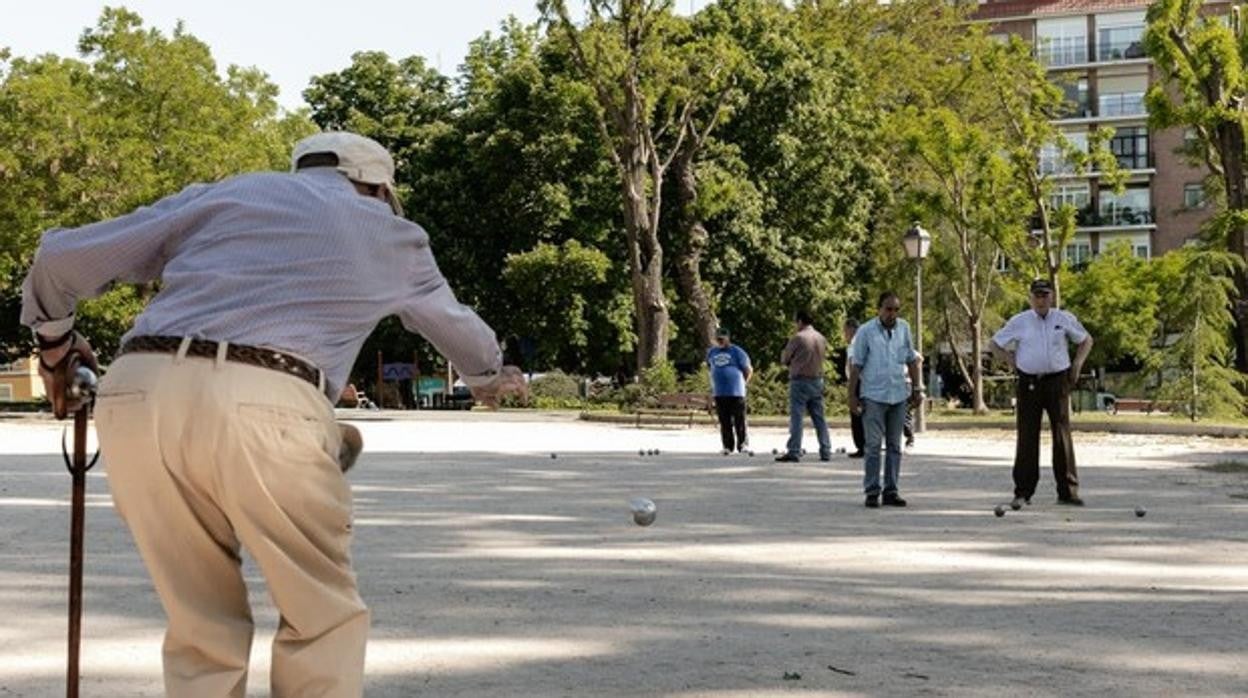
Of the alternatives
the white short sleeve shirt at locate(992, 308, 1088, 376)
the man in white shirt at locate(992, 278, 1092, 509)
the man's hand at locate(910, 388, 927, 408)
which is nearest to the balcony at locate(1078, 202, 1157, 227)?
the man's hand at locate(910, 388, 927, 408)

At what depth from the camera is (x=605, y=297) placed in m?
56.2

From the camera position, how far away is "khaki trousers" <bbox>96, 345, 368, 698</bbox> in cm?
450

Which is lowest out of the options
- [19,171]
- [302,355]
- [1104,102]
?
[302,355]

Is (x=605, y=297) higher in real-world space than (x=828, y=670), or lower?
higher

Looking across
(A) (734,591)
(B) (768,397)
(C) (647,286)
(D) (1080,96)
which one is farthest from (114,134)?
(D) (1080,96)

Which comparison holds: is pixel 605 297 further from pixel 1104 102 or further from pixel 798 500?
pixel 1104 102

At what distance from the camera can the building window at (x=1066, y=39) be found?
100875mm

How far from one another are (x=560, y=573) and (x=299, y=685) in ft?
21.1

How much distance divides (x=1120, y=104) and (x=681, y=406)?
215 feet

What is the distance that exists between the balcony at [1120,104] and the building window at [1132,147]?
0.93 metres

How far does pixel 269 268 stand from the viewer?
4715mm

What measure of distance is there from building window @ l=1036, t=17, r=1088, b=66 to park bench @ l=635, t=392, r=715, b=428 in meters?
63.5

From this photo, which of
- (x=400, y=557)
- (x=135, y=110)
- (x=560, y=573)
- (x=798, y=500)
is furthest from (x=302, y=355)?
(x=135, y=110)

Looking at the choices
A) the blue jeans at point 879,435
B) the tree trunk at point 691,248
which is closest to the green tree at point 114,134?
the tree trunk at point 691,248
